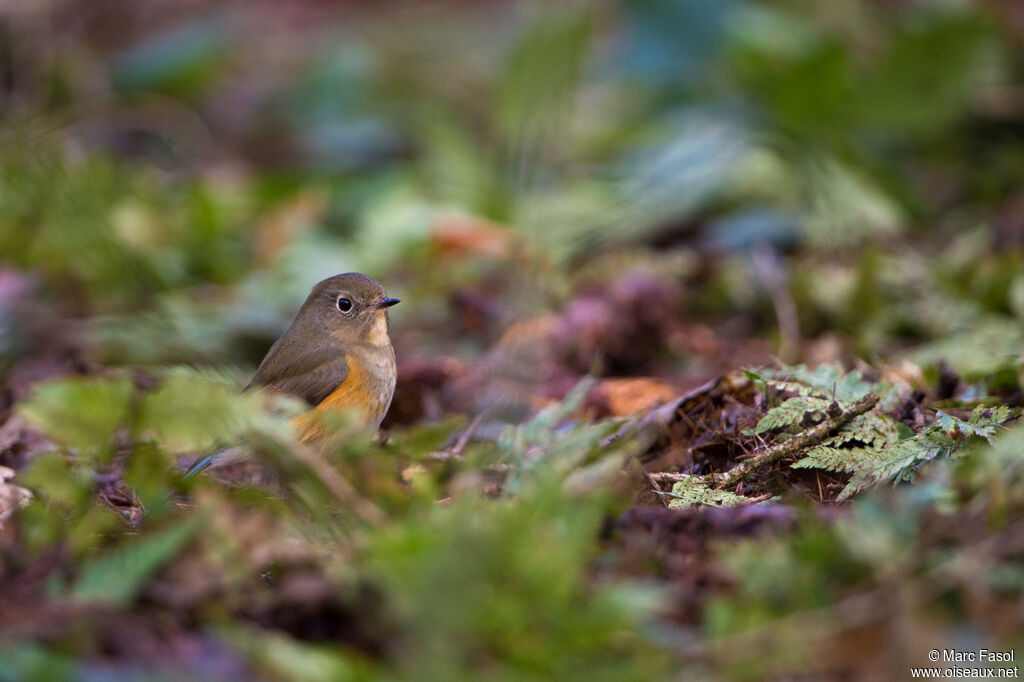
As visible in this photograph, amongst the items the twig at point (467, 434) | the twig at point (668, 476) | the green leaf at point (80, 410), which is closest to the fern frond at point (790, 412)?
the twig at point (668, 476)

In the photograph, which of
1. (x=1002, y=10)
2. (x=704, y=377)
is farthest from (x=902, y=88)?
(x=704, y=377)

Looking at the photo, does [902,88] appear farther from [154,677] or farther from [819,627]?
[154,677]

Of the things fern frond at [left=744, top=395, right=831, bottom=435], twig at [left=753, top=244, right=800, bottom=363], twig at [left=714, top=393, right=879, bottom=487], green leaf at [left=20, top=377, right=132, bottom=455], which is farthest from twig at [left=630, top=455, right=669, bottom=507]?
twig at [left=753, top=244, right=800, bottom=363]

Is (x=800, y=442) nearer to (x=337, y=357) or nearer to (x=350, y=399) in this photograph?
(x=350, y=399)

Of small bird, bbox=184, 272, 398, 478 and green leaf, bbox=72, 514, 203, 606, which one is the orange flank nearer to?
small bird, bbox=184, 272, 398, 478

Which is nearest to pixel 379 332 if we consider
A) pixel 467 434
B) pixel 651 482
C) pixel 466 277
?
pixel 467 434

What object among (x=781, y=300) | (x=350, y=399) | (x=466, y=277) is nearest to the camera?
(x=350, y=399)
